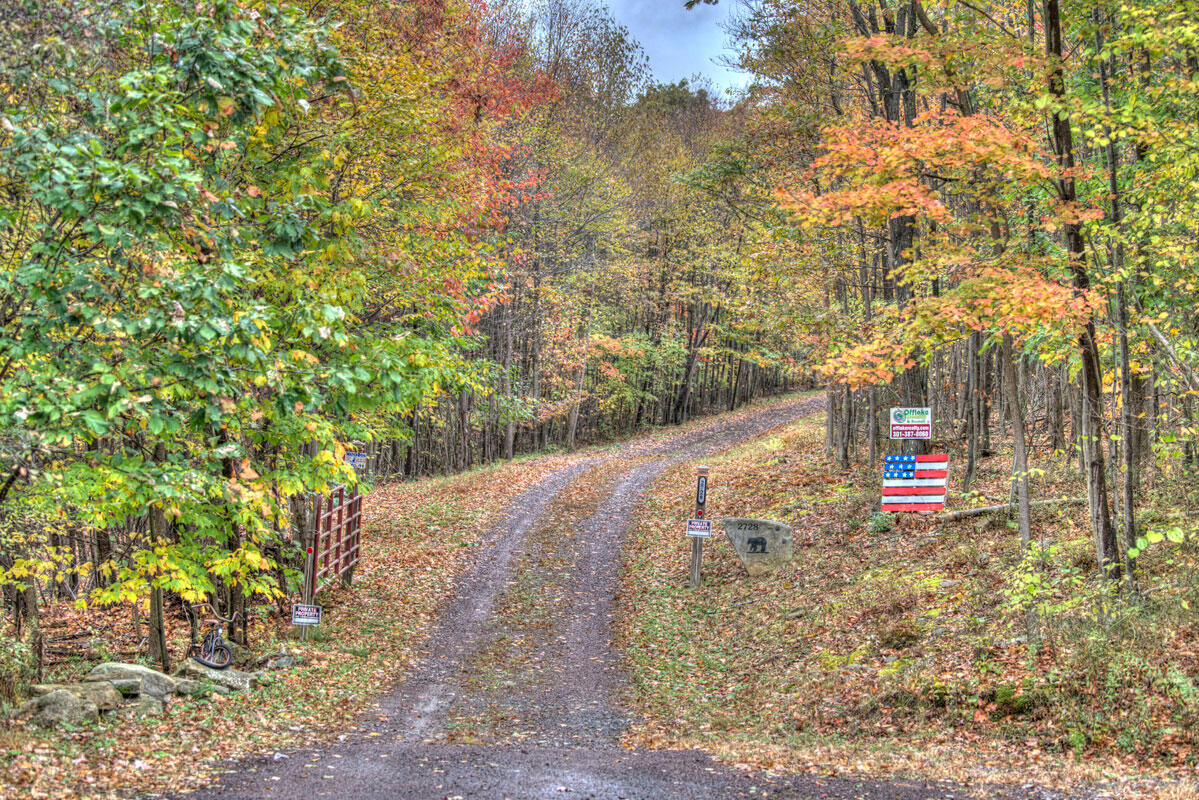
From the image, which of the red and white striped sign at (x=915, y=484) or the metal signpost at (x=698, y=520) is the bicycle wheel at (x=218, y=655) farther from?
the red and white striped sign at (x=915, y=484)

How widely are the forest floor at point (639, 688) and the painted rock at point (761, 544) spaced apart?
43cm

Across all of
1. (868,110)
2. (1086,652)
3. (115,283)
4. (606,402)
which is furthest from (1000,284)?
(606,402)

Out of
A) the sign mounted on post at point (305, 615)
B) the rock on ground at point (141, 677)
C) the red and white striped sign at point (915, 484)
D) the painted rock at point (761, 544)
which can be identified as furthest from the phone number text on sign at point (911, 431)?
the rock on ground at point (141, 677)

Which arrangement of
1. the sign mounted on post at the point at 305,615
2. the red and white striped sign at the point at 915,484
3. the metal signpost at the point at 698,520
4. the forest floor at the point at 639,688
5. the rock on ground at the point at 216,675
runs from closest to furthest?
the forest floor at the point at 639,688 → the rock on ground at the point at 216,675 → the sign mounted on post at the point at 305,615 → the red and white striped sign at the point at 915,484 → the metal signpost at the point at 698,520

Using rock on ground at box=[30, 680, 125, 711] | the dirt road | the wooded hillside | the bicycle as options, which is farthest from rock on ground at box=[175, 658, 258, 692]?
the dirt road

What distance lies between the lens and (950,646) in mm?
8867

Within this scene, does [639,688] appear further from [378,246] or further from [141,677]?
[378,246]

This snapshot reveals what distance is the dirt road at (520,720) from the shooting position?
6105 millimetres

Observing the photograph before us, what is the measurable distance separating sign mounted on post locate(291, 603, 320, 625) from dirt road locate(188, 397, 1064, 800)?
4.95 feet

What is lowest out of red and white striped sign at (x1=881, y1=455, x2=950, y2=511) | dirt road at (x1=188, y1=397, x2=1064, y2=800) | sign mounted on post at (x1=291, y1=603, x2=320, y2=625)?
dirt road at (x1=188, y1=397, x2=1064, y2=800)

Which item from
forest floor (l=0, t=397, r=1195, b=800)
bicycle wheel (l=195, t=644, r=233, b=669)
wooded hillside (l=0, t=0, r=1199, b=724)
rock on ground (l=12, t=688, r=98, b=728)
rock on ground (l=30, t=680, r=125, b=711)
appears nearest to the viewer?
wooded hillside (l=0, t=0, r=1199, b=724)

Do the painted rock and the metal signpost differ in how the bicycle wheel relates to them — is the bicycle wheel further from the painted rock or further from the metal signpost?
the painted rock

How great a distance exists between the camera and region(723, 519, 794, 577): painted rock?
1404cm

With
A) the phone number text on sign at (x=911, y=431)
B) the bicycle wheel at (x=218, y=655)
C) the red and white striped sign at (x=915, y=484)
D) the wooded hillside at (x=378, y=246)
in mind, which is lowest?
the bicycle wheel at (x=218, y=655)
